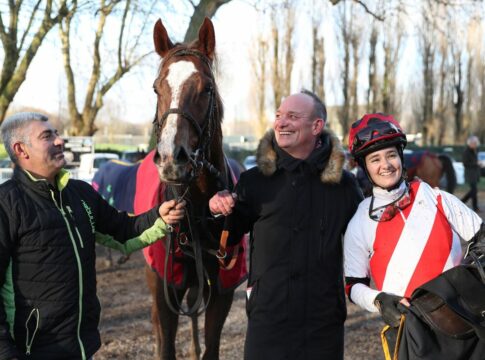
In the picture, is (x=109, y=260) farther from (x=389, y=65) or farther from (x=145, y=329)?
(x=389, y=65)

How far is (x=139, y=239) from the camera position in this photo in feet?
8.14

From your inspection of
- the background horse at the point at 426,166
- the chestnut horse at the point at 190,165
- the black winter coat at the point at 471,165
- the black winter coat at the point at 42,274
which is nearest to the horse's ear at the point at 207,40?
the chestnut horse at the point at 190,165

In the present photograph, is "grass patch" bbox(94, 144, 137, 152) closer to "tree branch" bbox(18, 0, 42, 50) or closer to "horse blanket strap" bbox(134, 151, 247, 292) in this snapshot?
"tree branch" bbox(18, 0, 42, 50)

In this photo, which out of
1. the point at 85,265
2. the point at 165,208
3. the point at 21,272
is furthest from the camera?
the point at 165,208

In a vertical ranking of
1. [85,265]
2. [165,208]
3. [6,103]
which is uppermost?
[6,103]

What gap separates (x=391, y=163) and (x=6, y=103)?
437 inches

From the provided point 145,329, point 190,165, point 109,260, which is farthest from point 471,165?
point 190,165

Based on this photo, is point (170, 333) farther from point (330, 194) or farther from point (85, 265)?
point (330, 194)

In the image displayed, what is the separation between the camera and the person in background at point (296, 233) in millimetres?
2225

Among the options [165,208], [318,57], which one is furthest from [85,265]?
[318,57]

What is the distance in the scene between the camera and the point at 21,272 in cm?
197

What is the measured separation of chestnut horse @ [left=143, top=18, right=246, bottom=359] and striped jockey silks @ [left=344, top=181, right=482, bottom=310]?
0.83 m

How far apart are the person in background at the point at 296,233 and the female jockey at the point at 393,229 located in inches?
6.8

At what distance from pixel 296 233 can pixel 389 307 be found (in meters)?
0.61
